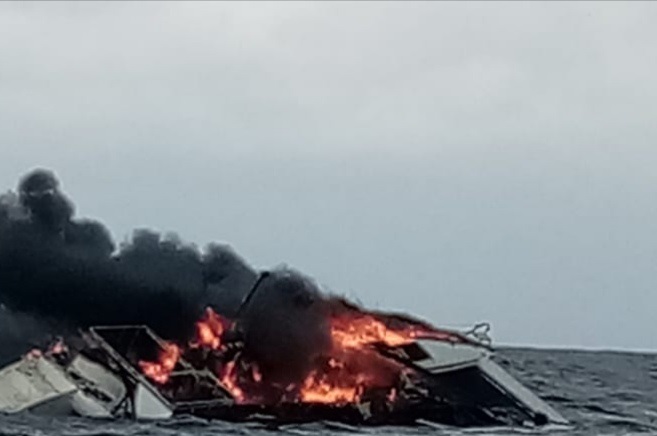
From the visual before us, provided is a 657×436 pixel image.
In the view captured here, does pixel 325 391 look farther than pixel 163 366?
Yes

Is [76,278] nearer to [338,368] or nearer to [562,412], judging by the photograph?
[338,368]

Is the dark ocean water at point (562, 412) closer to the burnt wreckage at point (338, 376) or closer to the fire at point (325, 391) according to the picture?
the burnt wreckage at point (338, 376)

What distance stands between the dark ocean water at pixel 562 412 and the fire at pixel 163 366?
2.28 m

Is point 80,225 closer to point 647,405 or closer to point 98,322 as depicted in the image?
point 98,322

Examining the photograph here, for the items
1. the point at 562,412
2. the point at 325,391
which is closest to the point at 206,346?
the point at 325,391

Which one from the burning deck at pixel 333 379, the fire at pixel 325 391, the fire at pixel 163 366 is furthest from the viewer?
the fire at pixel 325 391

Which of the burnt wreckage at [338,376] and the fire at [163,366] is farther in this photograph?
the fire at [163,366]

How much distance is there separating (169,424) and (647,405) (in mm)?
26647

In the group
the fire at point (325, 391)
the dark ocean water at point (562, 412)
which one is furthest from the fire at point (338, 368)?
the dark ocean water at point (562, 412)

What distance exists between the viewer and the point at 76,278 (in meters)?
63.9

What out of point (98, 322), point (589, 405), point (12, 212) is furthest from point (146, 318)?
point (589, 405)

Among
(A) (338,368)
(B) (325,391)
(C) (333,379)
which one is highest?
(A) (338,368)

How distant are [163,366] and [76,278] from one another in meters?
6.36

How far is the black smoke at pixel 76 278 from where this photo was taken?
63531 millimetres
